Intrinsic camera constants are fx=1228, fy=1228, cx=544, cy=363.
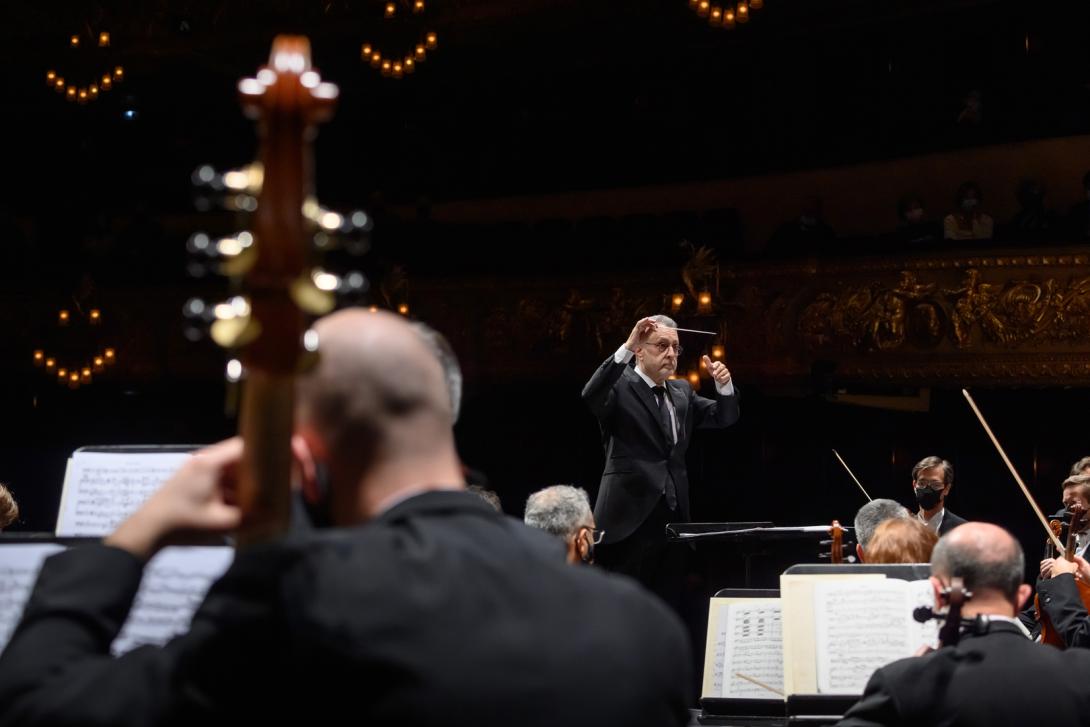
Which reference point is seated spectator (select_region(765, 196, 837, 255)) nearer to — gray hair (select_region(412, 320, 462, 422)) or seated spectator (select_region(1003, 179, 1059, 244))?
seated spectator (select_region(1003, 179, 1059, 244))

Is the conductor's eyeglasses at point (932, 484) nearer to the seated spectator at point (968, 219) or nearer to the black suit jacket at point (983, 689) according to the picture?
the seated spectator at point (968, 219)

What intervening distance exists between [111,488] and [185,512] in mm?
694

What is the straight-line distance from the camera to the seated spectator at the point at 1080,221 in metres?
8.80

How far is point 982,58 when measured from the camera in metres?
10.3

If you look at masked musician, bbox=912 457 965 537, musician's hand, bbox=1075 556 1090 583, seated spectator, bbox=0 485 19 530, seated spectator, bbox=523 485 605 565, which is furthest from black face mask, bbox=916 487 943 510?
seated spectator, bbox=0 485 19 530

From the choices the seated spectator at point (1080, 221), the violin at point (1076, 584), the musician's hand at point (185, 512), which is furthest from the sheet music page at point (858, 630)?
the seated spectator at point (1080, 221)

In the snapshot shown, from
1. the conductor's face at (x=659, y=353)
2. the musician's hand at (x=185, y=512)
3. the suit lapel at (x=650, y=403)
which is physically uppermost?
the conductor's face at (x=659, y=353)

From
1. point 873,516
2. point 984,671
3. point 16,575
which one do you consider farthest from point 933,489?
point 16,575

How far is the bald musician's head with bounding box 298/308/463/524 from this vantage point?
1.42 m

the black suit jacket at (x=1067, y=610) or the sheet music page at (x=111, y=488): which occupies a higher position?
the sheet music page at (x=111, y=488)

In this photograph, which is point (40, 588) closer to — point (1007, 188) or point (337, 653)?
point (337, 653)

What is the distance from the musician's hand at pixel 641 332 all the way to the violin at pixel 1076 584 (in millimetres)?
2135

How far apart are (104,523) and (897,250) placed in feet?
27.2

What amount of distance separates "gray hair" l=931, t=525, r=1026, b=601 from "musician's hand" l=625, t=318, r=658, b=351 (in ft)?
10.5
